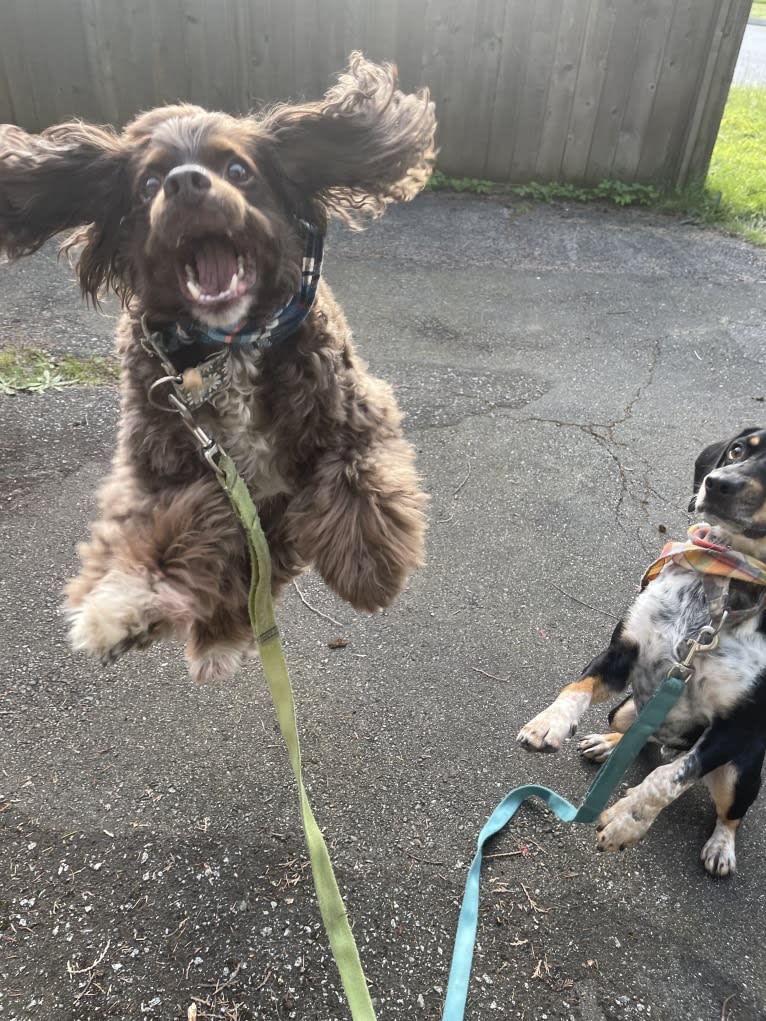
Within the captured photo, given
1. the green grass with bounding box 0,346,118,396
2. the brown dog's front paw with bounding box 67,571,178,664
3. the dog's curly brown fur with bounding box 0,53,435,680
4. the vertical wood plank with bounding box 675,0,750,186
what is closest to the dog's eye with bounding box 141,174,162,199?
the dog's curly brown fur with bounding box 0,53,435,680

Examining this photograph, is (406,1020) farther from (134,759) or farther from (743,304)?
(743,304)

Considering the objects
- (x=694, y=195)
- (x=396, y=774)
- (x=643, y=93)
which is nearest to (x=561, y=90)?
(x=643, y=93)

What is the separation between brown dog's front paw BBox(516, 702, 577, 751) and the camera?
2.48m

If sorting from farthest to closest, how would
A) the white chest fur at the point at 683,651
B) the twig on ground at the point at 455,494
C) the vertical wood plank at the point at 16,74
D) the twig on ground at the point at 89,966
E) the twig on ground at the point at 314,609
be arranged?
1. the vertical wood plank at the point at 16,74
2. the twig on ground at the point at 455,494
3. the twig on ground at the point at 314,609
4. the white chest fur at the point at 683,651
5. the twig on ground at the point at 89,966

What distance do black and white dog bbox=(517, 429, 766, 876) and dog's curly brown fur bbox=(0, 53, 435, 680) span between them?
999mm

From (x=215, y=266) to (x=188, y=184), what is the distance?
0.24m

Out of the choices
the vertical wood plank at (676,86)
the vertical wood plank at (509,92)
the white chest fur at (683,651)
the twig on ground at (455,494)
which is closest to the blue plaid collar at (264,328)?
the white chest fur at (683,651)

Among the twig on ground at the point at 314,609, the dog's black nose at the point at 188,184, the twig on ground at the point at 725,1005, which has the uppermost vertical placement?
the dog's black nose at the point at 188,184

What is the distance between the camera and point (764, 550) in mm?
2508

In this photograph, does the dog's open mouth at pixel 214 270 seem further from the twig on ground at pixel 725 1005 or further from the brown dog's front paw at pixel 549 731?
the twig on ground at pixel 725 1005

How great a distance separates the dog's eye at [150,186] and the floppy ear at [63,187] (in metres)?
0.15

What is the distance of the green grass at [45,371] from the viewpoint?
14.9ft

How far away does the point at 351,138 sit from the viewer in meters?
2.23

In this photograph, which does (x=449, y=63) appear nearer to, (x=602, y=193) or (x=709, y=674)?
(x=602, y=193)
